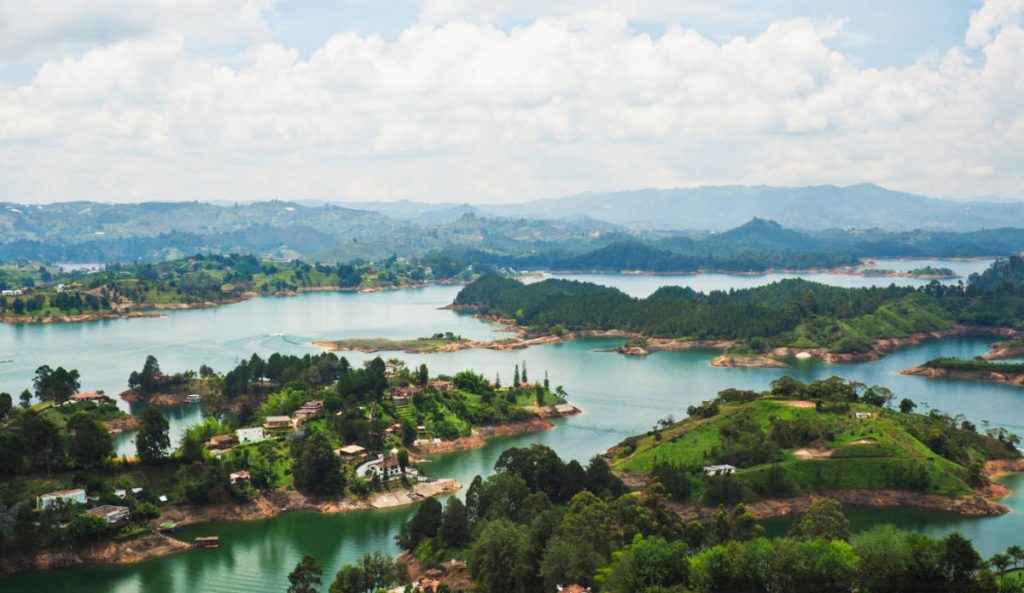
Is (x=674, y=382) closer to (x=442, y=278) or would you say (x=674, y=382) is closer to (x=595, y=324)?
(x=595, y=324)

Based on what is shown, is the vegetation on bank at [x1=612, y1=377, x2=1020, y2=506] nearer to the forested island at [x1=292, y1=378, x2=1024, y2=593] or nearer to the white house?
the forested island at [x1=292, y1=378, x2=1024, y2=593]

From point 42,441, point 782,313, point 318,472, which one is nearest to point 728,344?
point 782,313

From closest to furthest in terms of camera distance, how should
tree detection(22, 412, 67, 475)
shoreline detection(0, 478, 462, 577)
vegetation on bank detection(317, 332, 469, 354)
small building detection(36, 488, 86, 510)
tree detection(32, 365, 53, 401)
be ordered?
shoreline detection(0, 478, 462, 577), small building detection(36, 488, 86, 510), tree detection(22, 412, 67, 475), tree detection(32, 365, 53, 401), vegetation on bank detection(317, 332, 469, 354)

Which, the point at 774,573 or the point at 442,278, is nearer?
the point at 774,573

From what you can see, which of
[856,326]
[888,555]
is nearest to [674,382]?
[856,326]

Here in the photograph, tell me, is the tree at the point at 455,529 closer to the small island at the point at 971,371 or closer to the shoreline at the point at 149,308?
the small island at the point at 971,371

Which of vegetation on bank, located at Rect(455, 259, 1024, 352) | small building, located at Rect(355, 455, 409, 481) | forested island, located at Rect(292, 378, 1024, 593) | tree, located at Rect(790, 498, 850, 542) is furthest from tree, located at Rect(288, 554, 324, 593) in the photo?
vegetation on bank, located at Rect(455, 259, 1024, 352)

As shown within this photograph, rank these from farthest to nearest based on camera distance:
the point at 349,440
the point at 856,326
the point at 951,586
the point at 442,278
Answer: the point at 442,278
the point at 856,326
the point at 349,440
the point at 951,586
